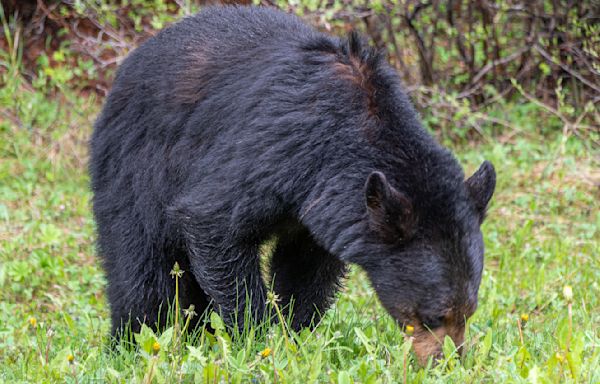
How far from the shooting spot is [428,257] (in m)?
3.83

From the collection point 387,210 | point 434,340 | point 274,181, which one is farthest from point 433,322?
point 274,181

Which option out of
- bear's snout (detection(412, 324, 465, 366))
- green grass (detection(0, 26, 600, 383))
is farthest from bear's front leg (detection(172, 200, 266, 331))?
bear's snout (detection(412, 324, 465, 366))

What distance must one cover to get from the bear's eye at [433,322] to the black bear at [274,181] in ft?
0.04

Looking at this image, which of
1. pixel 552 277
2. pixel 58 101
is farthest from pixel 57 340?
pixel 58 101

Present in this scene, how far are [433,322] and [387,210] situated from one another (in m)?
0.50

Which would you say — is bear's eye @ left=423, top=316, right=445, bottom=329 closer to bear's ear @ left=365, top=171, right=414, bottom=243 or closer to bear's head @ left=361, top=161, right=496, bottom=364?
bear's head @ left=361, top=161, right=496, bottom=364

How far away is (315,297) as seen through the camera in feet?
15.9

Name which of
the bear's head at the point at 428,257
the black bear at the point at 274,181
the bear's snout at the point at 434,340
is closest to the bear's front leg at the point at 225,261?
the black bear at the point at 274,181

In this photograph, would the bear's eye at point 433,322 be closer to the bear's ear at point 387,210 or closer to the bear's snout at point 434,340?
the bear's snout at point 434,340

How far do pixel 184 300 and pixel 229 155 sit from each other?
108cm

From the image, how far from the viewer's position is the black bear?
388cm

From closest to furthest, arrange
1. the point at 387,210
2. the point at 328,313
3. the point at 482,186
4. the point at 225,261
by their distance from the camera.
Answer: the point at 387,210, the point at 482,186, the point at 225,261, the point at 328,313

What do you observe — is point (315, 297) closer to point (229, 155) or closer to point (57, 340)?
point (229, 155)

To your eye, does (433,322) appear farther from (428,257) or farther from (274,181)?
(274,181)
